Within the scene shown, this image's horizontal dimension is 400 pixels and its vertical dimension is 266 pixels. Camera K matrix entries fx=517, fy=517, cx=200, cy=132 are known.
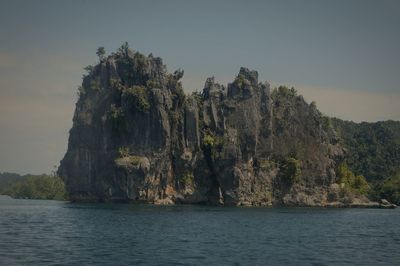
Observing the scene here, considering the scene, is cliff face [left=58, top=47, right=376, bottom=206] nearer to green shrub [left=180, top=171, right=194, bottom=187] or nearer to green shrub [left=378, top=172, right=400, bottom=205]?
green shrub [left=180, top=171, right=194, bottom=187]

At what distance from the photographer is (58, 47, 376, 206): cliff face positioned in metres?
111

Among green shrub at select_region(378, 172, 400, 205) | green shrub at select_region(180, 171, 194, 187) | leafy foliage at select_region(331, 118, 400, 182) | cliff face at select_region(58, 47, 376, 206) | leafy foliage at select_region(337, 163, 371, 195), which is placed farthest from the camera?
leafy foliage at select_region(331, 118, 400, 182)

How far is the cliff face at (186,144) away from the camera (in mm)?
111125

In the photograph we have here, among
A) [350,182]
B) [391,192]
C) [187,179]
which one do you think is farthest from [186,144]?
[391,192]

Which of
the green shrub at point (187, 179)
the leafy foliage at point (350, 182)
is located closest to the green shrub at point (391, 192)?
the leafy foliage at point (350, 182)

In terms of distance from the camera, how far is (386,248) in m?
41.1

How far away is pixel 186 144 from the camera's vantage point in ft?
380

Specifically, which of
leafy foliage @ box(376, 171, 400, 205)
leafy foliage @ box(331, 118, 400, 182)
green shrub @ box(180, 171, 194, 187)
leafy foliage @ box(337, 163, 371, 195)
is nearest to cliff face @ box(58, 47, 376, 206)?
green shrub @ box(180, 171, 194, 187)

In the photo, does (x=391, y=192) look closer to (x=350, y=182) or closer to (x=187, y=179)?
(x=350, y=182)

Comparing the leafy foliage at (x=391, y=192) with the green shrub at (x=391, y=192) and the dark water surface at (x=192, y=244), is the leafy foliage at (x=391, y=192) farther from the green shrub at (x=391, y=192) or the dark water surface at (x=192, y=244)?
the dark water surface at (x=192, y=244)

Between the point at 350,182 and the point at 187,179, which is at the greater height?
the point at 350,182

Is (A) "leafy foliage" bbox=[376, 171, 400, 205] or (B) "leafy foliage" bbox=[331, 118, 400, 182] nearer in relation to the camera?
(A) "leafy foliage" bbox=[376, 171, 400, 205]

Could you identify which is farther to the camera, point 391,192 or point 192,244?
point 391,192

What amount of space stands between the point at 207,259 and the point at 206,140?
8040cm
